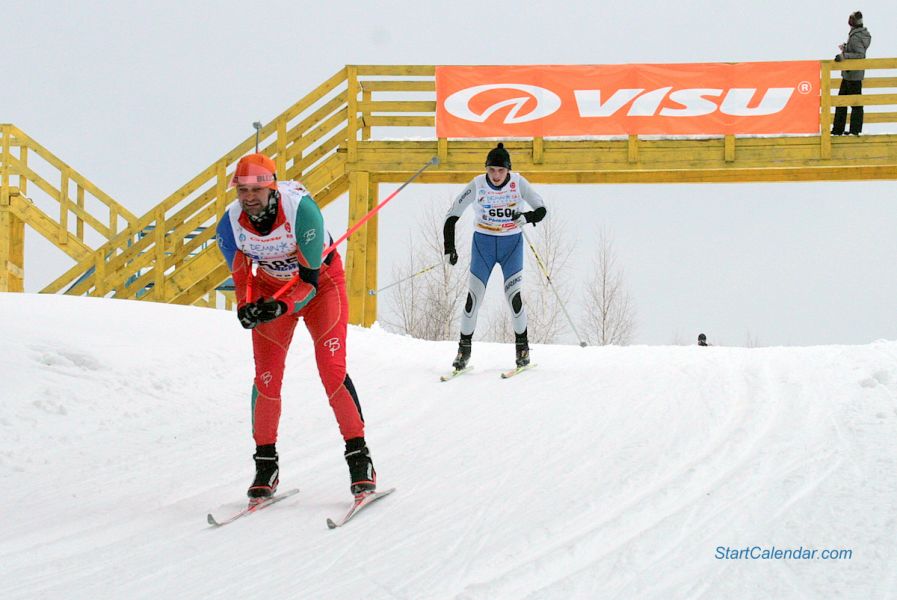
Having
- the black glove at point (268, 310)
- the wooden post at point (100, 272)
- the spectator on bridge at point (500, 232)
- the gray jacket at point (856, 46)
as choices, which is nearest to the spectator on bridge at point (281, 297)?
the black glove at point (268, 310)

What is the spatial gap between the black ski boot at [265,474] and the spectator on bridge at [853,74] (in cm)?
1256

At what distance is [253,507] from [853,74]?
13.1 m

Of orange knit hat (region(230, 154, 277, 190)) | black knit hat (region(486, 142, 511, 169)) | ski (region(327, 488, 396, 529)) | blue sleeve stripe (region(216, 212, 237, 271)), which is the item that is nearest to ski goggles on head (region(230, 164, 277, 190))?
orange knit hat (region(230, 154, 277, 190))

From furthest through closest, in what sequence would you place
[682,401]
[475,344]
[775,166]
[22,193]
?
[22,193] < [775,166] < [475,344] < [682,401]

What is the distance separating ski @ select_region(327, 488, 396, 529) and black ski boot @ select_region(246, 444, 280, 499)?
0.55 metres

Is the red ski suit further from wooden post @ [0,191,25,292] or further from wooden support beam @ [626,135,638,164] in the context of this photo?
wooden post @ [0,191,25,292]

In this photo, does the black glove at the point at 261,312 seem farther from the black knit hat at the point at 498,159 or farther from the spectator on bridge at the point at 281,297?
the black knit hat at the point at 498,159

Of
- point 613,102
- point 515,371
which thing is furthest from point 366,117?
point 515,371

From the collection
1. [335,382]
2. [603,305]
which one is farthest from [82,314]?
[603,305]

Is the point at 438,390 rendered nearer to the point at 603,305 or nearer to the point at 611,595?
the point at 611,595

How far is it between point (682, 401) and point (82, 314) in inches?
252

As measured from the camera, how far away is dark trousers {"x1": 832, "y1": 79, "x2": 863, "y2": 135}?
14.1 metres

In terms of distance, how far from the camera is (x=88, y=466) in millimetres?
5664

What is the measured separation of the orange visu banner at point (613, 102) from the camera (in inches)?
552
